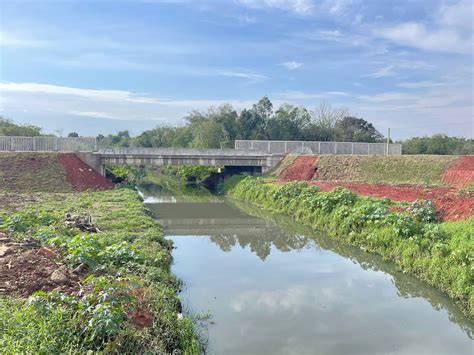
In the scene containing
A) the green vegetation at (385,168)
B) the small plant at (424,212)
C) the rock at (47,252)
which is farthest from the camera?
the green vegetation at (385,168)

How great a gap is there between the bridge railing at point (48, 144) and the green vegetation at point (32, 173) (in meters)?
3.40

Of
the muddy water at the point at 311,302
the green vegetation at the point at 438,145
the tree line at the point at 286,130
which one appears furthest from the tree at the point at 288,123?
the muddy water at the point at 311,302

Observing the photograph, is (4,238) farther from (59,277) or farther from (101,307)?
(101,307)

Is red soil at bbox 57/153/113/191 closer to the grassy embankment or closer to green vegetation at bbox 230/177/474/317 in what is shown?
green vegetation at bbox 230/177/474/317

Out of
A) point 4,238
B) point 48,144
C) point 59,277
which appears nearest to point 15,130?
point 48,144

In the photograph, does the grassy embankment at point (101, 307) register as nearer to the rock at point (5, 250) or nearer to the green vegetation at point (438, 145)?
the rock at point (5, 250)

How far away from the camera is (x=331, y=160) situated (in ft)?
128

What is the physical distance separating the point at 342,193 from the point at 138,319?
15.1 metres

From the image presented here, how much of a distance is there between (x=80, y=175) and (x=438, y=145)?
169 feet

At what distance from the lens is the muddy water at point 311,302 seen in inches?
322

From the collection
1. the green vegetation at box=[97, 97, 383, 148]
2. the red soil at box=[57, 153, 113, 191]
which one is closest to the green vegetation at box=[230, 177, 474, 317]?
the red soil at box=[57, 153, 113, 191]

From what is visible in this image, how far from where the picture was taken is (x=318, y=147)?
47562mm

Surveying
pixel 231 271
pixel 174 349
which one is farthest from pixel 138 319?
pixel 231 271

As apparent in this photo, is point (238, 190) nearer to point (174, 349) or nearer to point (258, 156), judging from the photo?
point (258, 156)
